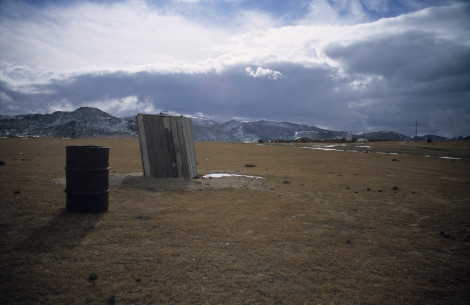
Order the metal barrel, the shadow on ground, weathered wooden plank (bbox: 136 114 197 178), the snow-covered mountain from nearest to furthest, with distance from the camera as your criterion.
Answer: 1. the shadow on ground
2. the metal barrel
3. weathered wooden plank (bbox: 136 114 197 178)
4. the snow-covered mountain

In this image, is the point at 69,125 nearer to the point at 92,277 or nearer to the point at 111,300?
the point at 92,277

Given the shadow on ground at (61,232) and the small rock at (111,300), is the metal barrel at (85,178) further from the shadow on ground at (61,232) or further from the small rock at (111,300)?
the small rock at (111,300)

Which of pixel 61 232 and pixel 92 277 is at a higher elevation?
pixel 61 232

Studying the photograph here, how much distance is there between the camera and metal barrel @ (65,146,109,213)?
5168 mm

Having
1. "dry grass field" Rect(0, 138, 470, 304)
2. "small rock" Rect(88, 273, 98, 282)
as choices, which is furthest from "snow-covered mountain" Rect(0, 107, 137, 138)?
"small rock" Rect(88, 273, 98, 282)

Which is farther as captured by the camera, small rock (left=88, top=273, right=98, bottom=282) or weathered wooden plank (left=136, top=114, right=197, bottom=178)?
weathered wooden plank (left=136, top=114, right=197, bottom=178)

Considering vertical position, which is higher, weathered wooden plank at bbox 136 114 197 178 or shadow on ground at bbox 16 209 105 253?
weathered wooden plank at bbox 136 114 197 178

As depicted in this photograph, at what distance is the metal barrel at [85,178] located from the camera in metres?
5.17

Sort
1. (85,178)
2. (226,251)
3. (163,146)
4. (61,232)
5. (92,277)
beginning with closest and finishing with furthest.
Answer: (92,277)
(226,251)
(61,232)
(85,178)
(163,146)

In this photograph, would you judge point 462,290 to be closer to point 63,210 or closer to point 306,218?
point 306,218

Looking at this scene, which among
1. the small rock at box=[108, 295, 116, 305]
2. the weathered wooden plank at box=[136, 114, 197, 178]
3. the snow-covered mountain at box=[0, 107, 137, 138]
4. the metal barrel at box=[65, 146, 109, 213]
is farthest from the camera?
the snow-covered mountain at box=[0, 107, 137, 138]

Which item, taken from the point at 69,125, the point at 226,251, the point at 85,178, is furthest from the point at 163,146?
the point at 69,125

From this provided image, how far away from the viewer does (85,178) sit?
519 centimetres

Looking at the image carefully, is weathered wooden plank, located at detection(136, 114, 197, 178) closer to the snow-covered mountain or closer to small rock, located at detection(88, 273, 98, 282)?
small rock, located at detection(88, 273, 98, 282)
